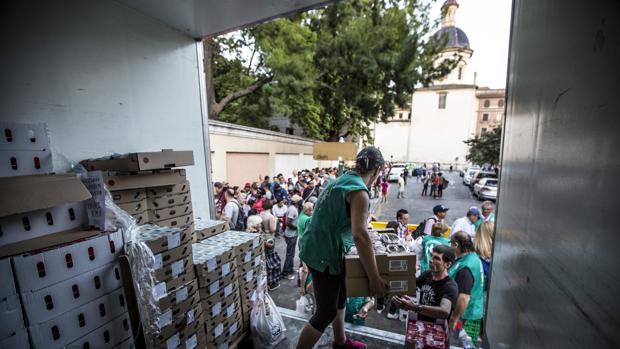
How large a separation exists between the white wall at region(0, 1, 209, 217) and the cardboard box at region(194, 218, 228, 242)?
0.52 m

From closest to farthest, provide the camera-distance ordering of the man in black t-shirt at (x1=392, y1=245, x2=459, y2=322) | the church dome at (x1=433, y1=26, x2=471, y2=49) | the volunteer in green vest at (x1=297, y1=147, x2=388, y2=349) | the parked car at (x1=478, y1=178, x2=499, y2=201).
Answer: the volunteer in green vest at (x1=297, y1=147, x2=388, y2=349)
the man in black t-shirt at (x1=392, y1=245, x2=459, y2=322)
the parked car at (x1=478, y1=178, x2=499, y2=201)
the church dome at (x1=433, y1=26, x2=471, y2=49)

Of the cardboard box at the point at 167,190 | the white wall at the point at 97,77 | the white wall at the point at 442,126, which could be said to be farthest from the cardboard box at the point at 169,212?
the white wall at the point at 442,126

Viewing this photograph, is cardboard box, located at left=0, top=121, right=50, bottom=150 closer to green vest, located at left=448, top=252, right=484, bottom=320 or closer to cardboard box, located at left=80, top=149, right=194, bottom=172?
cardboard box, located at left=80, top=149, right=194, bottom=172

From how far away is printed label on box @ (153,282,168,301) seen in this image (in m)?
1.88

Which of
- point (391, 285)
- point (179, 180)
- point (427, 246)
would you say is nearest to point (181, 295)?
point (179, 180)

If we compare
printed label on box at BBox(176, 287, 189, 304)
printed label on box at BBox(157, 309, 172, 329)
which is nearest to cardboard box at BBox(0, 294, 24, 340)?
printed label on box at BBox(157, 309, 172, 329)

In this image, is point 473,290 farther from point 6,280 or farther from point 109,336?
point 6,280

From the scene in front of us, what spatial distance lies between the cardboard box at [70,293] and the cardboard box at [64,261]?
4cm

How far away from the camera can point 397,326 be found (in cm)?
359

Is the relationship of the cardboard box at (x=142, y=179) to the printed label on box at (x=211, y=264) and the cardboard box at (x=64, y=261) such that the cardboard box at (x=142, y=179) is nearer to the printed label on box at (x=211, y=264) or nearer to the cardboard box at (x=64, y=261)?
the cardboard box at (x=64, y=261)

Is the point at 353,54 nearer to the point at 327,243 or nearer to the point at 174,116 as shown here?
the point at 174,116

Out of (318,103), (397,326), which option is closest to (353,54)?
(318,103)

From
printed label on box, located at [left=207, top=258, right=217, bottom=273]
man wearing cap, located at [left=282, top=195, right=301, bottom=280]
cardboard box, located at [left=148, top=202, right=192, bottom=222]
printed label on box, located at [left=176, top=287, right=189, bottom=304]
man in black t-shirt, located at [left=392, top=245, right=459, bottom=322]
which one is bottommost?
man wearing cap, located at [left=282, top=195, right=301, bottom=280]

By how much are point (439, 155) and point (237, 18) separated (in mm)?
45229
